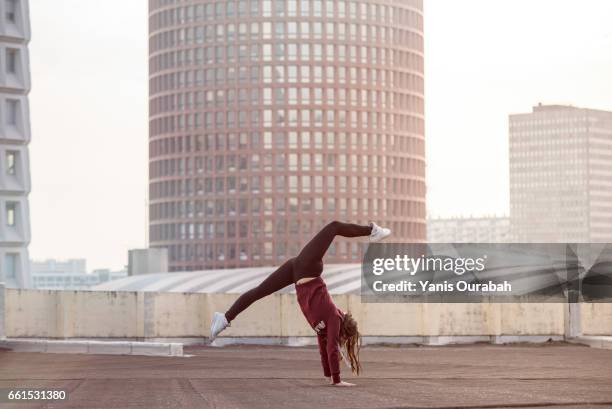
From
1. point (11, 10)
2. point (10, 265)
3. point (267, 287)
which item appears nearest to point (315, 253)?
point (267, 287)

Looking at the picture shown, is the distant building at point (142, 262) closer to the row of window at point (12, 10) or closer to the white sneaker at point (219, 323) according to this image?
the row of window at point (12, 10)

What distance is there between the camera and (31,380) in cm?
2627

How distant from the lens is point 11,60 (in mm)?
78750

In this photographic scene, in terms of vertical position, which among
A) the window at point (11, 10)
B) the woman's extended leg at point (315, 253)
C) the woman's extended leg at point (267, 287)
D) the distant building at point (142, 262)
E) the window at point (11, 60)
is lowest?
the distant building at point (142, 262)

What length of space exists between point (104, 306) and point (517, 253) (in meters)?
31.6

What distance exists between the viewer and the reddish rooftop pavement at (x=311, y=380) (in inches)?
778

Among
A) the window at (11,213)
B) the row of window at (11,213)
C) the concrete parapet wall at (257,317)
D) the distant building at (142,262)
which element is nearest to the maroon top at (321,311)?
the concrete parapet wall at (257,317)

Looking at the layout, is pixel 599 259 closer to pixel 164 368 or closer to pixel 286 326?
pixel 286 326

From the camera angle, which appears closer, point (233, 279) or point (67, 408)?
point (67, 408)

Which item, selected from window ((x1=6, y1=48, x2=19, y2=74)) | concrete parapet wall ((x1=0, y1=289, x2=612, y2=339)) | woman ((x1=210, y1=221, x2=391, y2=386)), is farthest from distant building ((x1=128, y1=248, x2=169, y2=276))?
woman ((x1=210, y1=221, x2=391, y2=386))

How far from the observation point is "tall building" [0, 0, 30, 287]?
256ft

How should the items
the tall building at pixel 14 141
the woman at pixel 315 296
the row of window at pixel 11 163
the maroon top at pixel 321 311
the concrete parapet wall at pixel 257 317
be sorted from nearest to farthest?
the woman at pixel 315 296 < the maroon top at pixel 321 311 < the concrete parapet wall at pixel 257 317 < the tall building at pixel 14 141 < the row of window at pixel 11 163

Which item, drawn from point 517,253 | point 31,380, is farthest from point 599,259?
point 31,380

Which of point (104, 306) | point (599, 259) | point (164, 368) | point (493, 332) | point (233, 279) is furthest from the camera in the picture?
point (233, 279)
